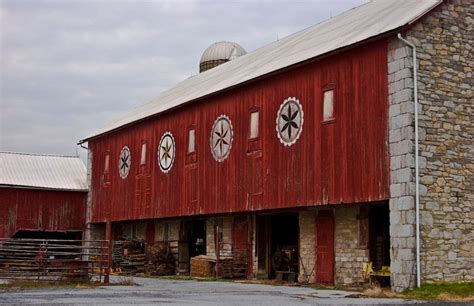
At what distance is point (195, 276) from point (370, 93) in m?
11.3

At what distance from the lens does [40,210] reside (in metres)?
40.2

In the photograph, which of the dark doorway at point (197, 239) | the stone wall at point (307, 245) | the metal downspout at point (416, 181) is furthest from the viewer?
the dark doorway at point (197, 239)

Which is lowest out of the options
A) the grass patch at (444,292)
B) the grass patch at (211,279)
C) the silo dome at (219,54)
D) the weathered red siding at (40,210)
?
the grass patch at (211,279)

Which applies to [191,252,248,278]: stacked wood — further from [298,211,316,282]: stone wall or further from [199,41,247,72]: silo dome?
[199,41,247,72]: silo dome

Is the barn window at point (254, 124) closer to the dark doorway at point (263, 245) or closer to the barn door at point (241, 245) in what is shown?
the dark doorway at point (263, 245)

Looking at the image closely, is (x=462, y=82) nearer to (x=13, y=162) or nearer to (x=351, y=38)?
(x=351, y=38)

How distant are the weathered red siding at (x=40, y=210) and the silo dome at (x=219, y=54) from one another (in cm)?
1066

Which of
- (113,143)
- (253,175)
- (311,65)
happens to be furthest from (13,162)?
(311,65)

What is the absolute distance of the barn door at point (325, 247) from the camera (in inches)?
906

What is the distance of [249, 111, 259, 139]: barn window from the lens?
25578 millimetres

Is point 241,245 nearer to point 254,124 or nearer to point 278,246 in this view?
point 278,246

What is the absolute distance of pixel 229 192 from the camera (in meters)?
26.8

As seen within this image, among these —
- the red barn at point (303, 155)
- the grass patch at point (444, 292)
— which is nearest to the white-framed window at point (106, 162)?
the red barn at point (303, 155)

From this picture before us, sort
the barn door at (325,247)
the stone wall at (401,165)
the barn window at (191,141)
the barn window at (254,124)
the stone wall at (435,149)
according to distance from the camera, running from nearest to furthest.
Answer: the stone wall at (401,165)
the stone wall at (435,149)
the barn door at (325,247)
the barn window at (254,124)
the barn window at (191,141)
